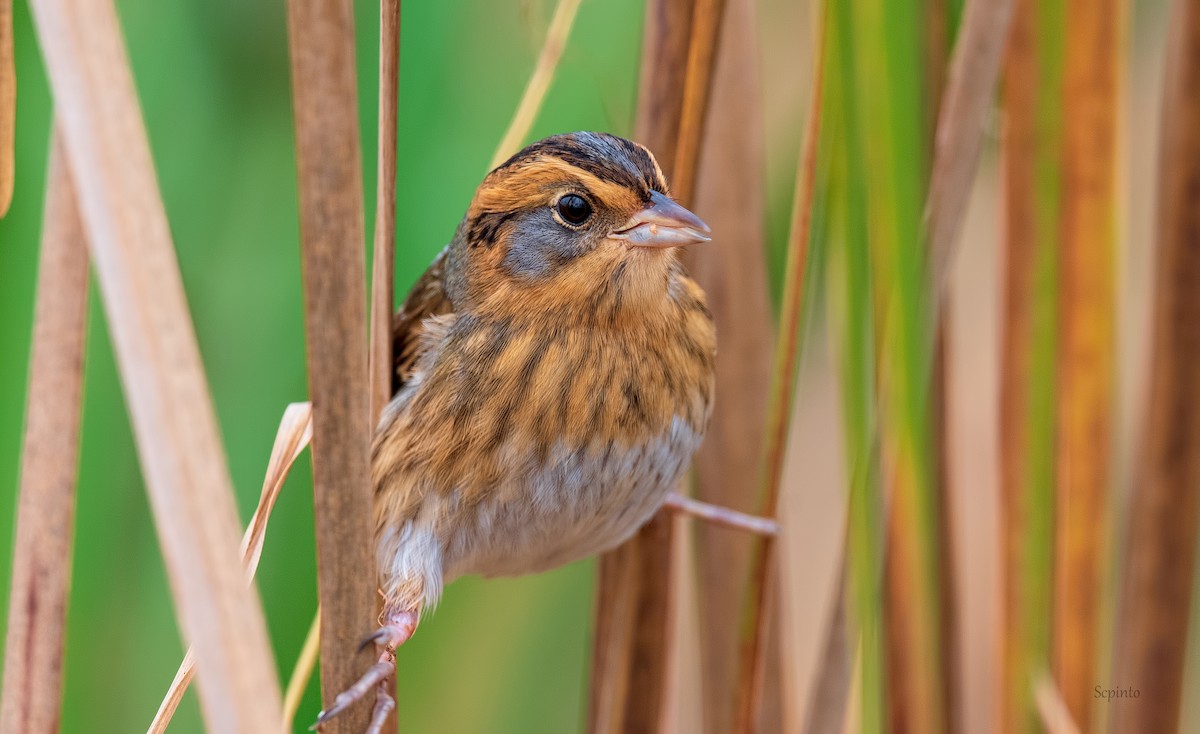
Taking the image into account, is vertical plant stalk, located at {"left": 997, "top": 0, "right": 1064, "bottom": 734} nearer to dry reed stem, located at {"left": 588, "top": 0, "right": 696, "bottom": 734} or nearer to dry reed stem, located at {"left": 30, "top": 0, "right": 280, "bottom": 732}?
dry reed stem, located at {"left": 588, "top": 0, "right": 696, "bottom": 734}

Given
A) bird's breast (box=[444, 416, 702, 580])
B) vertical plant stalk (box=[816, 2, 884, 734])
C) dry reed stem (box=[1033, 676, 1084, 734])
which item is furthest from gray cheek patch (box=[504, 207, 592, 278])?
dry reed stem (box=[1033, 676, 1084, 734])

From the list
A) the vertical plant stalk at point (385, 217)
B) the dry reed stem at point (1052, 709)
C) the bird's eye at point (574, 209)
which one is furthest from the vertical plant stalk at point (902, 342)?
the vertical plant stalk at point (385, 217)

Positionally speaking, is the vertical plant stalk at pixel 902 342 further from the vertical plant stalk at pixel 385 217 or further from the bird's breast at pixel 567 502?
the vertical plant stalk at pixel 385 217

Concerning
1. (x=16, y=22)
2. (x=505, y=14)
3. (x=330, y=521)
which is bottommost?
(x=330, y=521)

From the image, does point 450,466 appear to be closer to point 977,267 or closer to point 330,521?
point 330,521

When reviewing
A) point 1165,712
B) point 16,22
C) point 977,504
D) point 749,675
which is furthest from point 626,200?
point 977,504

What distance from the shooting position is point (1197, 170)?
4.69 ft

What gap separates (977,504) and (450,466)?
57.3 inches

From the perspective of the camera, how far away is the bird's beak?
1463 millimetres

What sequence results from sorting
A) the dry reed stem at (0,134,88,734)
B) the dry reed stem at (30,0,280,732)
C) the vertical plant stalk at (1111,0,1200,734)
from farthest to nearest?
the vertical plant stalk at (1111,0,1200,734), the dry reed stem at (0,134,88,734), the dry reed stem at (30,0,280,732)

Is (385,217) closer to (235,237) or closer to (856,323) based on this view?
(856,323)

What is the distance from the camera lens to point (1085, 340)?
161cm

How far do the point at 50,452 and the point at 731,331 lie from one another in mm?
947

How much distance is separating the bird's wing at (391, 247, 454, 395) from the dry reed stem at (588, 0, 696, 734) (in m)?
0.39
